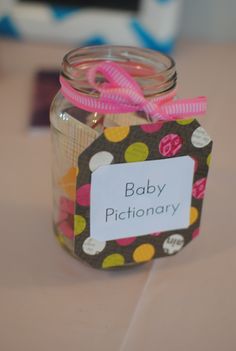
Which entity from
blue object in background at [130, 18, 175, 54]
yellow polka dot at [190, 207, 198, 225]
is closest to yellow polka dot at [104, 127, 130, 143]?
yellow polka dot at [190, 207, 198, 225]

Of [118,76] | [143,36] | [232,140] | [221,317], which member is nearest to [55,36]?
[143,36]

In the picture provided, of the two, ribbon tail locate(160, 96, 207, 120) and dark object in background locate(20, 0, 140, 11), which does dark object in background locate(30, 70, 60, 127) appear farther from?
ribbon tail locate(160, 96, 207, 120)

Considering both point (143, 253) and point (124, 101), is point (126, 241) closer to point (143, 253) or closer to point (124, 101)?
point (143, 253)

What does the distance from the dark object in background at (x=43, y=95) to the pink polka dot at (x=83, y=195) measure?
327mm

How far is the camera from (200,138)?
1.47ft

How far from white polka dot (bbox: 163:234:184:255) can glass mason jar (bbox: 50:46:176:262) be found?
0.09 m

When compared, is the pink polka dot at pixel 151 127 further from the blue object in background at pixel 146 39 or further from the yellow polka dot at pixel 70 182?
the blue object in background at pixel 146 39

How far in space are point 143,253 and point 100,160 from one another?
0.11 meters

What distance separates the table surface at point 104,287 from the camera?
1.39ft

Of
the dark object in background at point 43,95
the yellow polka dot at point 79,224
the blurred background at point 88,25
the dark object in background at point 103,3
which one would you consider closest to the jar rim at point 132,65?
the yellow polka dot at point 79,224

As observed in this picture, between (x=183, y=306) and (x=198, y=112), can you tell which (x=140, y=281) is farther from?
(x=198, y=112)

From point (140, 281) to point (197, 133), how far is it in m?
0.15

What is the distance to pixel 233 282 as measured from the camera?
0.49 m

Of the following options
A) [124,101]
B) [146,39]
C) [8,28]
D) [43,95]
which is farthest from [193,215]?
[8,28]
